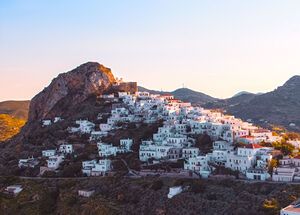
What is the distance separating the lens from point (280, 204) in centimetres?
Result: 4762

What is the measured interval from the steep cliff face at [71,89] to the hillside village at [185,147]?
11.0 metres

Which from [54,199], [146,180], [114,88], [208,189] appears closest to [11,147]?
[114,88]

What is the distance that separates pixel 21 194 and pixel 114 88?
Result: 158ft

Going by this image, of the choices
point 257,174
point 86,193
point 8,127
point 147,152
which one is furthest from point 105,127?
point 8,127

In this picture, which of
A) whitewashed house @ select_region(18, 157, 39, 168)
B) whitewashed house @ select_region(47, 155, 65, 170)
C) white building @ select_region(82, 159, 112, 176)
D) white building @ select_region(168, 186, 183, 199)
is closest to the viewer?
white building @ select_region(168, 186, 183, 199)

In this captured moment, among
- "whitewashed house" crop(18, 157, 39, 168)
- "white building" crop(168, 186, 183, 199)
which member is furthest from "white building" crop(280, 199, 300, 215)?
"whitewashed house" crop(18, 157, 39, 168)

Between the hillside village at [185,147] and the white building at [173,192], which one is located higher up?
the hillside village at [185,147]

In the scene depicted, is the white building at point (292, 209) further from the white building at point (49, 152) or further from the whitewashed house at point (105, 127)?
the whitewashed house at point (105, 127)

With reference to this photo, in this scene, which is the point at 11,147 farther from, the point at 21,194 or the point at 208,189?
the point at 208,189

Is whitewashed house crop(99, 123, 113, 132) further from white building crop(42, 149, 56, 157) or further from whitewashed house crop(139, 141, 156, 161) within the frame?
whitewashed house crop(139, 141, 156, 161)

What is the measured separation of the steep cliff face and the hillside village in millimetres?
11040

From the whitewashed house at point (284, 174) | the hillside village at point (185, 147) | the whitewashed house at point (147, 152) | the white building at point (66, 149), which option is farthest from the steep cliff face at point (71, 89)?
the whitewashed house at point (284, 174)

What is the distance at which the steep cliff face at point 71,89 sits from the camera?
106 metres

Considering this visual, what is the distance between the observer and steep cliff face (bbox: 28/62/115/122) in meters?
106
